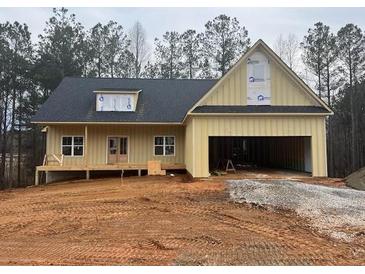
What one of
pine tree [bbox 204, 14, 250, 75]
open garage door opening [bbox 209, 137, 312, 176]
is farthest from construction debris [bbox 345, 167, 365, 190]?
pine tree [bbox 204, 14, 250, 75]

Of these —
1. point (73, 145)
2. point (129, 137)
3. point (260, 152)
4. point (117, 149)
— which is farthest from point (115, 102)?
point (260, 152)

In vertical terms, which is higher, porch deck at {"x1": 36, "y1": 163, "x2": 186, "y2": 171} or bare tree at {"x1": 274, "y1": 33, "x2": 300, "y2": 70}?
bare tree at {"x1": 274, "y1": 33, "x2": 300, "y2": 70}

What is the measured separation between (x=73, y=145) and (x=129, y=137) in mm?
3367

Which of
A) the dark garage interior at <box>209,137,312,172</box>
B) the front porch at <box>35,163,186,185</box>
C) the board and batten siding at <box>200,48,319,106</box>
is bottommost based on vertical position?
the front porch at <box>35,163,186,185</box>

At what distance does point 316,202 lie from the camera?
9.84m

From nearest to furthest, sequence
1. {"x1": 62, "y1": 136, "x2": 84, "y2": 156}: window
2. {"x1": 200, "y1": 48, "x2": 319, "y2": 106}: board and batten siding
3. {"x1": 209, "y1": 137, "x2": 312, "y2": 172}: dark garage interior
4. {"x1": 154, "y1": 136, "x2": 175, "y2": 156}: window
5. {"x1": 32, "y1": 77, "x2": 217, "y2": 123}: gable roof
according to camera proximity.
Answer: {"x1": 200, "y1": 48, "x2": 319, "y2": 106}: board and batten siding
{"x1": 209, "y1": 137, "x2": 312, "y2": 172}: dark garage interior
{"x1": 32, "y1": 77, "x2": 217, "y2": 123}: gable roof
{"x1": 62, "y1": 136, "x2": 84, "y2": 156}: window
{"x1": 154, "y1": 136, "x2": 175, "y2": 156}: window

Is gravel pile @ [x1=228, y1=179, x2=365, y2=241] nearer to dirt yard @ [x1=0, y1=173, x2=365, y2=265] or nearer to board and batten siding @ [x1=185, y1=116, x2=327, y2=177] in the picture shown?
dirt yard @ [x1=0, y1=173, x2=365, y2=265]

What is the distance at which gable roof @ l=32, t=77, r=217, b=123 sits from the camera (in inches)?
758

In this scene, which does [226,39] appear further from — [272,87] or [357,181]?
[357,181]

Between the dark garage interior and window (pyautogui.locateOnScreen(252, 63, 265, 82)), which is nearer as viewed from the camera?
window (pyautogui.locateOnScreen(252, 63, 265, 82))

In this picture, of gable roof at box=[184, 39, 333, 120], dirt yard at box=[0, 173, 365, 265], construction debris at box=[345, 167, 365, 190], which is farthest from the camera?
gable roof at box=[184, 39, 333, 120]

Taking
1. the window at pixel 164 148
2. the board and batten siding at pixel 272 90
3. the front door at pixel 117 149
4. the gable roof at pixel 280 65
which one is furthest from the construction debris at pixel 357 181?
the front door at pixel 117 149

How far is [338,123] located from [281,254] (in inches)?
1259

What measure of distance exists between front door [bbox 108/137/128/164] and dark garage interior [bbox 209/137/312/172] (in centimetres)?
536
